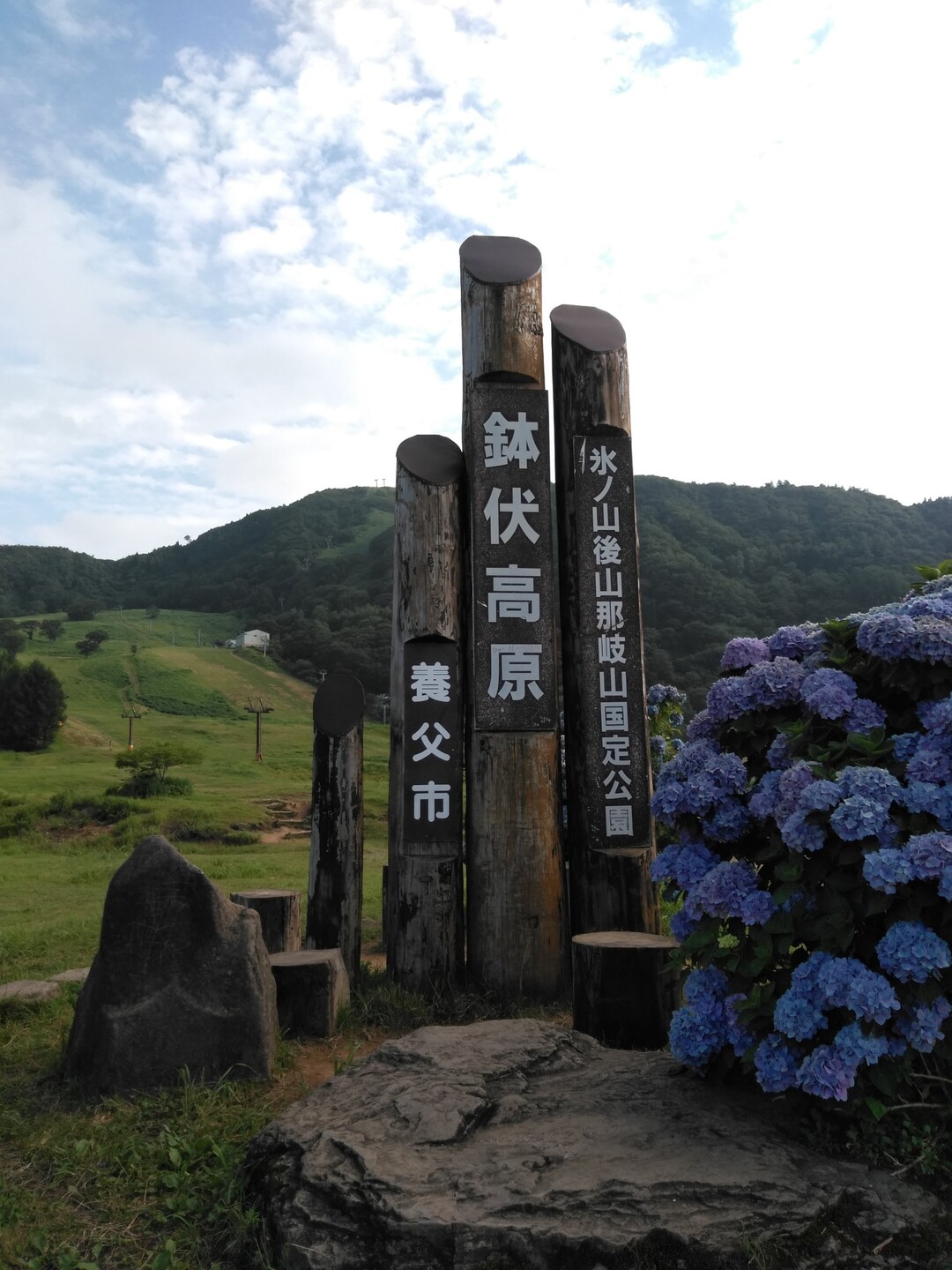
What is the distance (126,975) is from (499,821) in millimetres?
2166

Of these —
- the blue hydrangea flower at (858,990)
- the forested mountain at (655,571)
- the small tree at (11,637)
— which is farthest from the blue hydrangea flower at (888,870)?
the small tree at (11,637)

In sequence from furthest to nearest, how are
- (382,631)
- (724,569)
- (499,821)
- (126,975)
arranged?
(382,631), (724,569), (499,821), (126,975)

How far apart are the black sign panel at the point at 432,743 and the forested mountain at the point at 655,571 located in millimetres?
28265

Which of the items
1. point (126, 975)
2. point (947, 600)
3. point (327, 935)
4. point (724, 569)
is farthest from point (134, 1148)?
point (724, 569)

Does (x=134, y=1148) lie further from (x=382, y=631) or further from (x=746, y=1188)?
(x=382, y=631)

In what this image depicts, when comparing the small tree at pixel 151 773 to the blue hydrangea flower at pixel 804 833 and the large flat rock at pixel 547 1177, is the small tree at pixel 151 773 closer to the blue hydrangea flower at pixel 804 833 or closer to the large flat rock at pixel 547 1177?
the large flat rock at pixel 547 1177

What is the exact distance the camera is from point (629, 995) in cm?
447

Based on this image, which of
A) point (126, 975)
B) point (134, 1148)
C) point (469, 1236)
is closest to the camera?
point (469, 1236)

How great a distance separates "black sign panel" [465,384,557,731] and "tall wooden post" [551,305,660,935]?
227 mm

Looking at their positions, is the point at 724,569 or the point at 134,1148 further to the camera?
the point at 724,569

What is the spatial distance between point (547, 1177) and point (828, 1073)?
2.83 feet

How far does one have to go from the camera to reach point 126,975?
162 inches

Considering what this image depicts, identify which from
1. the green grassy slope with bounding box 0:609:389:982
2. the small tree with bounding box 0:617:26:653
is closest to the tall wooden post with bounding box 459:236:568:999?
the green grassy slope with bounding box 0:609:389:982

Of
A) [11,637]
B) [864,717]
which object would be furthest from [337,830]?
[11,637]
